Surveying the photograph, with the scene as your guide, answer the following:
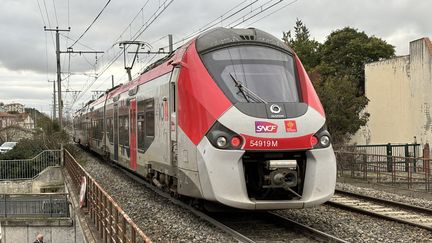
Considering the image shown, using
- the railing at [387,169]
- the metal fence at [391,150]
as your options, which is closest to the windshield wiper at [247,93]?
the railing at [387,169]

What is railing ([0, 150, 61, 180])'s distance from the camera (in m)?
31.6

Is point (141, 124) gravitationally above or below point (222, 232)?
above

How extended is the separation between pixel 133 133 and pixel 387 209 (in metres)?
7.03

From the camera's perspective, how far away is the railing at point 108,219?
6.40 m

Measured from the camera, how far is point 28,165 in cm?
3300

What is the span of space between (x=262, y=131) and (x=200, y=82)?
143cm

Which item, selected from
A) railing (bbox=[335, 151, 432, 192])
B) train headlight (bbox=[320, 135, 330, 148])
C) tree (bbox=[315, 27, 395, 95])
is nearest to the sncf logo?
train headlight (bbox=[320, 135, 330, 148])

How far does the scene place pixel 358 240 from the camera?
28.0 feet

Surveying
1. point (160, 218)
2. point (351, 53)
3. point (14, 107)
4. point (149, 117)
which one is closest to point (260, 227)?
point (160, 218)

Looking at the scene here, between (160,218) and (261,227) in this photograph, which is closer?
(261,227)

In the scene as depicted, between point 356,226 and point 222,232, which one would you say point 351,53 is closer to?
point 356,226

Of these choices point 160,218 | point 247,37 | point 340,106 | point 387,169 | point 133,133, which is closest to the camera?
point 247,37

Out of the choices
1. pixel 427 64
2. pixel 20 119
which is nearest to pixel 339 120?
pixel 427 64

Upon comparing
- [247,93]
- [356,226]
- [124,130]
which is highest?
[247,93]
